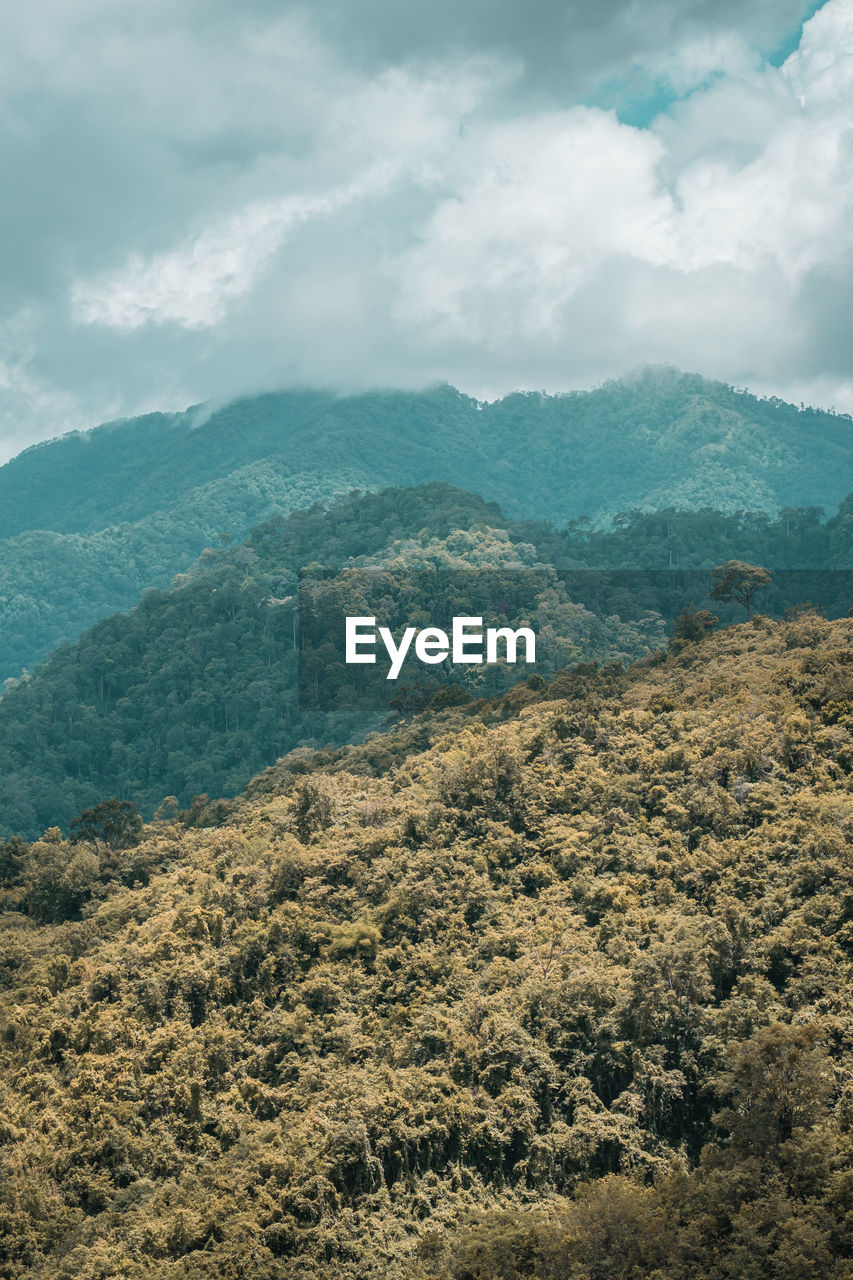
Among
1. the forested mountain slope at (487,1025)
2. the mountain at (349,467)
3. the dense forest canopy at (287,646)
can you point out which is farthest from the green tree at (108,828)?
the mountain at (349,467)

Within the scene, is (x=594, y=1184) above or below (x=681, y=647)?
below

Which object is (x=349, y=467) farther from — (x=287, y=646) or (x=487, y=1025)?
(x=487, y=1025)

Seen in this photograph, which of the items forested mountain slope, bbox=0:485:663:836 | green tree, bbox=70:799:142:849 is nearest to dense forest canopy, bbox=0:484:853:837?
forested mountain slope, bbox=0:485:663:836

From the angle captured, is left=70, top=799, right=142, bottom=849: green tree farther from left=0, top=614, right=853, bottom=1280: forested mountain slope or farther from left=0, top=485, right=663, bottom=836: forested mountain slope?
left=0, top=485, right=663, bottom=836: forested mountain slope

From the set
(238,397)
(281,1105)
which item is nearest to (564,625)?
(281,1105)

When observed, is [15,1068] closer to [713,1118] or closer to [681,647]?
[713,1118]

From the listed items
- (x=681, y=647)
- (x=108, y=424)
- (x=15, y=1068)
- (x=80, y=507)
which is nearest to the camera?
(x=15, y=1068)

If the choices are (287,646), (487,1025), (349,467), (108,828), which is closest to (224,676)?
(287,646)
